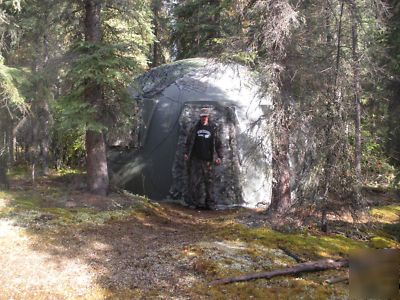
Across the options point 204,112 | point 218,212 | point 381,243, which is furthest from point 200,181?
point 381,243

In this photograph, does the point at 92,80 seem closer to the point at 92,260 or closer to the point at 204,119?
the point at 204,119

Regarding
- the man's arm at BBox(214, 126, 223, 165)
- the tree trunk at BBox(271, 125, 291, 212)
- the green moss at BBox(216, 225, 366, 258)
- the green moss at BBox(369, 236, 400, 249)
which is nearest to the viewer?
the green moss at BBox(216, 225, 366, 258)

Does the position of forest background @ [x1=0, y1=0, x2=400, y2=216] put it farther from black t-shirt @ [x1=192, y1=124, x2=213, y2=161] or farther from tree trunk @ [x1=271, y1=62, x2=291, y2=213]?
black t-shirt @ [x1=192, y1=124, x2=213, y2=161]

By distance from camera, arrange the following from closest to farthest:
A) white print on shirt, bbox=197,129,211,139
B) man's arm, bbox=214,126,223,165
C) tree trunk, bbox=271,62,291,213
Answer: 1. tree trunk, bbox=271,62,291,213
2. white print on shirt, bbox=197,129,211,139
3. man's arm, bbox=214,126,223,165

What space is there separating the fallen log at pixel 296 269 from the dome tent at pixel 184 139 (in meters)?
4.45

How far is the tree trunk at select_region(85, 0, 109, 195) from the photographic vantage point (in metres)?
7.95

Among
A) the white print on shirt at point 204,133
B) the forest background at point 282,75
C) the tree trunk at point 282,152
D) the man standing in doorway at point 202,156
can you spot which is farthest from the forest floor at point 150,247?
the white print on shirt at point 204,133

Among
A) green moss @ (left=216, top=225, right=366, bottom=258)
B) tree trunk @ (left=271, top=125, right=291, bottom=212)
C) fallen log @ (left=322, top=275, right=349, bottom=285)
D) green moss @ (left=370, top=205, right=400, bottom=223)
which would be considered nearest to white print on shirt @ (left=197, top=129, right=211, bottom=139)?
tree trunk @ (left=271, top=125, right=291, bottom=212)

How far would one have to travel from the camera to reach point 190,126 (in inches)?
378

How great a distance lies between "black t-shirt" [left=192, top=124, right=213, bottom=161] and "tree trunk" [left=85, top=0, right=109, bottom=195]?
2.54 meters

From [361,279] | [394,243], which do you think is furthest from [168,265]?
[394,243]

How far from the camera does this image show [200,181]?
924cm

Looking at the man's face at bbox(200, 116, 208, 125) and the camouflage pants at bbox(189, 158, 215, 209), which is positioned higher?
the man's face at bbox(200, 116, 208, 125)

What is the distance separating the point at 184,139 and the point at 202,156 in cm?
101
